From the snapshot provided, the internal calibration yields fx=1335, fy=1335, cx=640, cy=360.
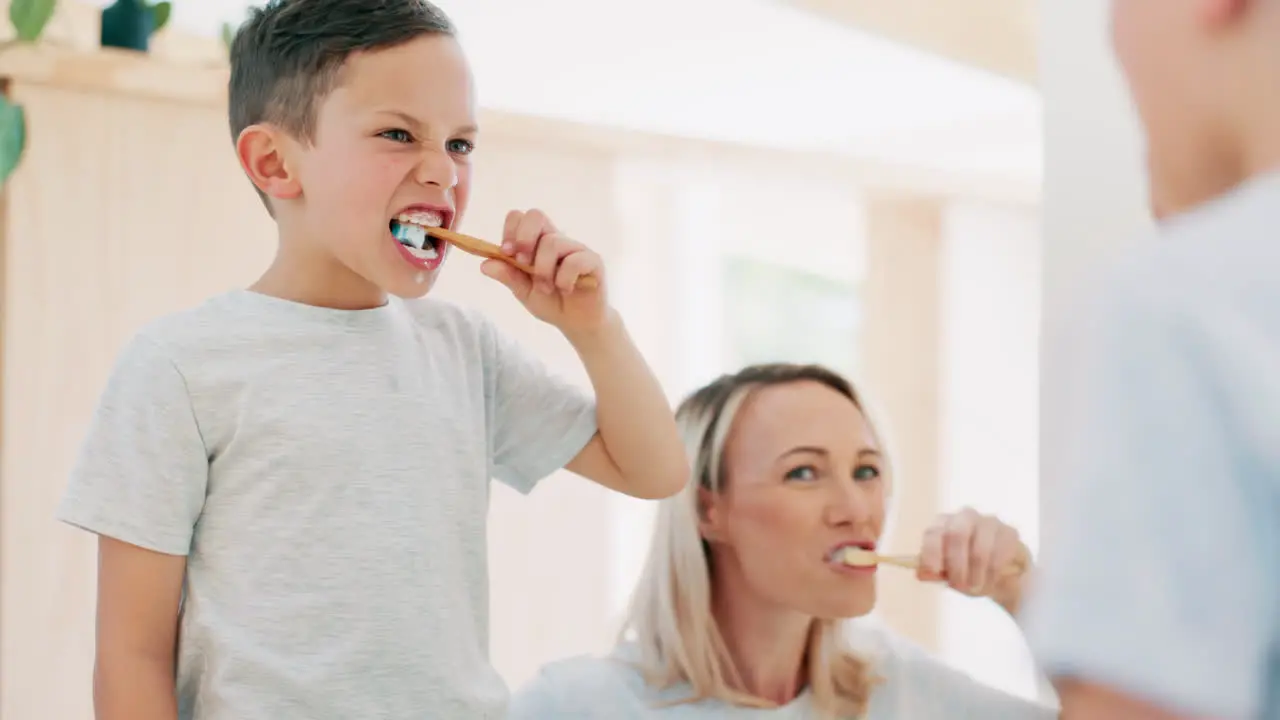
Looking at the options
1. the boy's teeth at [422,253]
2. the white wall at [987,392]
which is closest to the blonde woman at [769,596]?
the boy's teeth at [422,253]

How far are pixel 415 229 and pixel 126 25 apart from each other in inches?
29.8

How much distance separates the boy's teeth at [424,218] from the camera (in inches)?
36.9

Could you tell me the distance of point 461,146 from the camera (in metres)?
0.98

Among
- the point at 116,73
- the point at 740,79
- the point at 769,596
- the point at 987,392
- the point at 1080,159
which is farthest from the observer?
the point at 740,79

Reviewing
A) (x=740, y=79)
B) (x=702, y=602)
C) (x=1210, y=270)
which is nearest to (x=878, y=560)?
(x=702, y=602)

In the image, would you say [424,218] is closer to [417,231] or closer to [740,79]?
[417,231]

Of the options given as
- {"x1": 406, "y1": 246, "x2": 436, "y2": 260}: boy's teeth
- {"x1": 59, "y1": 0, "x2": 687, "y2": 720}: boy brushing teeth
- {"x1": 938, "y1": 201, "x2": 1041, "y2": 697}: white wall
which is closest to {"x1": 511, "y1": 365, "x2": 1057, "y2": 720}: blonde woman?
{"x1": 59, "y1": 0, "x2": 687, "y2": 720}: boy brushing teeth

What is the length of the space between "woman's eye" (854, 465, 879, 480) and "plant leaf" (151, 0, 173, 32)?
942mm

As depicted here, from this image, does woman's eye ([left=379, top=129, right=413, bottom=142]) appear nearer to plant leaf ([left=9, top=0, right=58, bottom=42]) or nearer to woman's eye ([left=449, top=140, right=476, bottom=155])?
Result: woman's eye ([left=449, top=140, right=476, bottom=155])

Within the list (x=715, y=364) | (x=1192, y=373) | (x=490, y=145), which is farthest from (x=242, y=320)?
(x=715, y=364)

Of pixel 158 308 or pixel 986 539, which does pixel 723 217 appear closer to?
pixel 158 308

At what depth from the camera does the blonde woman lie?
1.28m

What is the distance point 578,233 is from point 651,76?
1020 mm

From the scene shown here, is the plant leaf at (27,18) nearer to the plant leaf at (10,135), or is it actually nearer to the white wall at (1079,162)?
the plant leaf at (10,135)
